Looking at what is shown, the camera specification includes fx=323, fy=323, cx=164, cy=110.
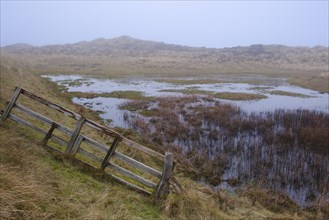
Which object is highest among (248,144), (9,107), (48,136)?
(248,144)

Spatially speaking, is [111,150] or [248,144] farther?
[248,144]

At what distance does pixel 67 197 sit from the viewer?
6.91m

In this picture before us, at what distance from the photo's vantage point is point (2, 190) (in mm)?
5543

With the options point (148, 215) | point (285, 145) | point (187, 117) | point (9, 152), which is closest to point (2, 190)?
point (9, 152)

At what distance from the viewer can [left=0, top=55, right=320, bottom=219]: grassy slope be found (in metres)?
5.83

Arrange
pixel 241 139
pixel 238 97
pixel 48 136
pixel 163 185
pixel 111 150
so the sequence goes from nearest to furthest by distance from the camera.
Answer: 1. pixel 163 185
2. pixel 111 150
3. pixel 48 136
4. pixel 241 139
5. pixel 238 97

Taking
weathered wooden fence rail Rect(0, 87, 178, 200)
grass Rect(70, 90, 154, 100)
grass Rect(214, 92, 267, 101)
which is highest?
grass Rect(214, 92, 267, 101)

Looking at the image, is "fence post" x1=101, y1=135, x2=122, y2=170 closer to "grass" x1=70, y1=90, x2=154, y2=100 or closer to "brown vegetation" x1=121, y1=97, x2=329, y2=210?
"brown vegetation" x1=121, y1=97, x2=329, y2=210

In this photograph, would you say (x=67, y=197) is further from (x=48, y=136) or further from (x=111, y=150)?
(x=48, y=136)

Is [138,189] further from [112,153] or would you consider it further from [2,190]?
[2,190]

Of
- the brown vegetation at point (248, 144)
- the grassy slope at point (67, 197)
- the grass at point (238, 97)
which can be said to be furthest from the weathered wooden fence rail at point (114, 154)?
the grass at point (238, 97)

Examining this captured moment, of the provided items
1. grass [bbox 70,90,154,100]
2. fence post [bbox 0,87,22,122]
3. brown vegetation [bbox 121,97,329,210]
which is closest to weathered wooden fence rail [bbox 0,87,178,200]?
fence post [bbox 0,87,22,122]

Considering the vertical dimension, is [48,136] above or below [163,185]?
below

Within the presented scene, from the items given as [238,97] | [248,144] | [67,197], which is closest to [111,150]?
[67,197]
